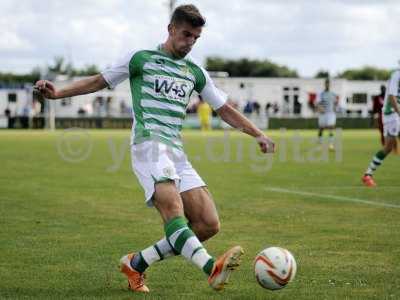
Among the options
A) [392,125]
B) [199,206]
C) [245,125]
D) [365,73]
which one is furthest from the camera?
[365,73]

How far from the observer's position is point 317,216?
1267 cm

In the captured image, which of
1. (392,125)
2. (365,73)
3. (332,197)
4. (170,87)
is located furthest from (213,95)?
(365,73)

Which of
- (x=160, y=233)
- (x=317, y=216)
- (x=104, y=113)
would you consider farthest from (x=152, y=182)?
(x=104, y=113)

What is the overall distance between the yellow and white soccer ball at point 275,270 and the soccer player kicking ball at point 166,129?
14.8 inches

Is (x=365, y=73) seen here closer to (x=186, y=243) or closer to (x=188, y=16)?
(x=188, y=16)

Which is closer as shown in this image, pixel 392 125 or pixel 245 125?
pixel 245 125

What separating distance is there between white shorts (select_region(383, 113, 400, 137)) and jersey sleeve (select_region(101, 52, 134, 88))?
10.7 m

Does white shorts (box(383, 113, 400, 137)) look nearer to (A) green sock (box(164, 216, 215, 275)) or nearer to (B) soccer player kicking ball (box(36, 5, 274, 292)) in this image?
(B) soccer player kicking ball (box(36, 5, 274, 292))

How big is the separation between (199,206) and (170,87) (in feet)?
3.28

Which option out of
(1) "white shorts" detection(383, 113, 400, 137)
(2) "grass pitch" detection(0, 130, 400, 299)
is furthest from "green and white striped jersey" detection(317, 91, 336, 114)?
(1) "white shorts" detection(383, 113, 400, 137)

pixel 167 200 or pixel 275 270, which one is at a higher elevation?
pixel 167 200

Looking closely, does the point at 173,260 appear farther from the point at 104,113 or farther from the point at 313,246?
the point at 104,113

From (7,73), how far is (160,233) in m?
119

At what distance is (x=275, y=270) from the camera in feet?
22.2
